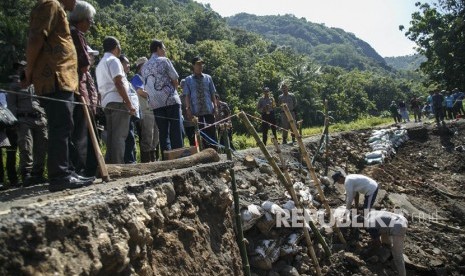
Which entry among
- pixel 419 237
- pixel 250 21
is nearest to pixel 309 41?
pixel 250 21

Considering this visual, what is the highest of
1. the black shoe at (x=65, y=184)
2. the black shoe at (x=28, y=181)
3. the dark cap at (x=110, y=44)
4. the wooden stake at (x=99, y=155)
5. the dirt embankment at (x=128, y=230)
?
the dark cap at (x=110, y=44)

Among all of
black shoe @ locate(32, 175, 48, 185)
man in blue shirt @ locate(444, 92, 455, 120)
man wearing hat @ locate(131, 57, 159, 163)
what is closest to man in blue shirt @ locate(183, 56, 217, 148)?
man wearing hat @ locate(131, 57, 159, 163)

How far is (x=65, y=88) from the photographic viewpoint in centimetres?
296

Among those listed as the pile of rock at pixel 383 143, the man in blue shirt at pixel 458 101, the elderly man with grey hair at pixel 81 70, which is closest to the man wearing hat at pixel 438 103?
the pile of rock at pixel 383 143

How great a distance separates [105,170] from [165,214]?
652 millimetres

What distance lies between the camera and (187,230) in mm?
3367

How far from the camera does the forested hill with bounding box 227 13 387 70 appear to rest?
142m

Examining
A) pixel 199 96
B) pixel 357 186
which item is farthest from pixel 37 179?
pixel 357 186

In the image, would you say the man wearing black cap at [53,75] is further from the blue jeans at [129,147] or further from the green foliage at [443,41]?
the green foliage at [443,41]

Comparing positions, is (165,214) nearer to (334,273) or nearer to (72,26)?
(72,26)

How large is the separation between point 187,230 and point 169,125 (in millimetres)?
2050

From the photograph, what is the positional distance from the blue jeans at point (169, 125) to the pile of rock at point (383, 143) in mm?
7711

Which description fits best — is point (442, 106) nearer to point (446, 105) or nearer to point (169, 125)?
point (446, 105)

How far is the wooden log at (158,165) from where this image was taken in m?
3.58
